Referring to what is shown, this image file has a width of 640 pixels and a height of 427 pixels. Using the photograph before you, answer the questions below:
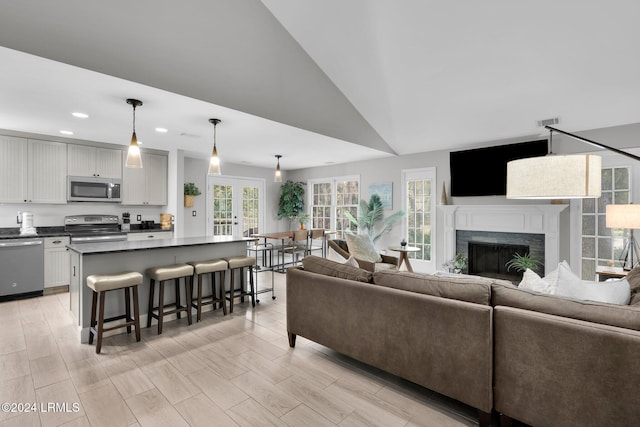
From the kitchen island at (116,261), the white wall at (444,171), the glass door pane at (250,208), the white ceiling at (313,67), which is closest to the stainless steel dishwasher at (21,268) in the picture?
the kitchen island at (116,261)

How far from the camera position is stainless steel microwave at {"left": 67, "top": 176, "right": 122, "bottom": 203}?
4.85 m

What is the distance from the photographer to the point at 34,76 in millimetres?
2531

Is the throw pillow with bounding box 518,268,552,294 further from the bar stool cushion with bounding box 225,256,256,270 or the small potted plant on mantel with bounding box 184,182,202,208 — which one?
the small potted plant on mantel with bounding box 184,182,202,208

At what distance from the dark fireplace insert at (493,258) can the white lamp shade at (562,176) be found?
3.61 metres

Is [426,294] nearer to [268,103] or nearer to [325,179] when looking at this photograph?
[268,103]

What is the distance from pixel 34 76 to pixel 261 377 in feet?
10.00

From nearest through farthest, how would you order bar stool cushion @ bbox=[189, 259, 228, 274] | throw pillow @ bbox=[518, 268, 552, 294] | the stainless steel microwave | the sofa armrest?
the sofa armrest → throw pillow @ bbox=[518, 268, 552, 294] → bar stool cushion @ bbox=[189, 259, 228, 274] → the stainless steel microwave

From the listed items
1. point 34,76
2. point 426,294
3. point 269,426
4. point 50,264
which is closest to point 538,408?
point 426,294

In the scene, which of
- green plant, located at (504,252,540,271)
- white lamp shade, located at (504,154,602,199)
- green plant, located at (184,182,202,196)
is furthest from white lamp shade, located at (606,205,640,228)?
green plant, located at (184,182,202,196)

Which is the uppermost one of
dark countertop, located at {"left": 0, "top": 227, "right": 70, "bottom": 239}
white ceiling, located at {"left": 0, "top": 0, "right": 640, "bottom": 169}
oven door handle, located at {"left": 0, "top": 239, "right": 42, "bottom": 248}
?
white ceiling, located at {"left": 0, "top": 0, "right": 640, "bottom": 169}

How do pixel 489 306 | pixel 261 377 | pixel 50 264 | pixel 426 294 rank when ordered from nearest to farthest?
pixel 489 306 → pixel 426 294 → pixel 261 377 → pixel 50 264

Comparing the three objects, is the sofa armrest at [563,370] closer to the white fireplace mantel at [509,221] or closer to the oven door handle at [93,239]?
the white fireplace mantel at [509,221]

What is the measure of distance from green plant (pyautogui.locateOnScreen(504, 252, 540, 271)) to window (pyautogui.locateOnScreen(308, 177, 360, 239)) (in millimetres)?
3147

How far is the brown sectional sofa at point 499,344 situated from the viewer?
58.2 inches
